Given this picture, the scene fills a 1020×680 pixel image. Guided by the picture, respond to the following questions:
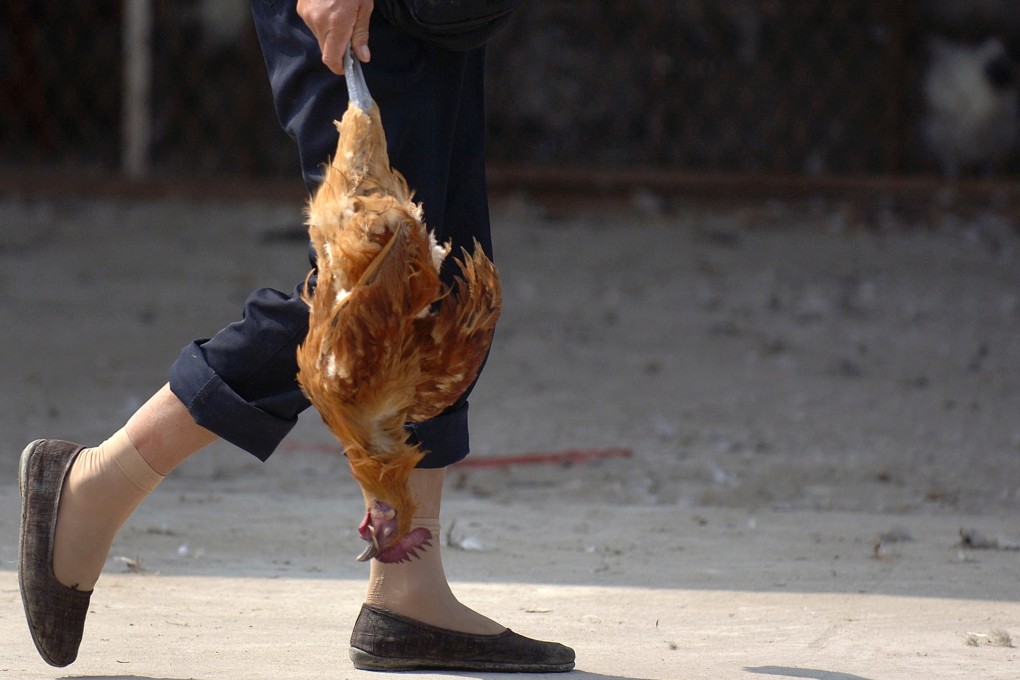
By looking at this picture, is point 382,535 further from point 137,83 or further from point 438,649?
point 137,83

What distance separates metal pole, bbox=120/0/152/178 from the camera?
670 centimetres

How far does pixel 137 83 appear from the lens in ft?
22.0

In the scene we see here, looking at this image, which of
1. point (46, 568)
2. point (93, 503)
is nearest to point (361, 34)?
point (93, 503)

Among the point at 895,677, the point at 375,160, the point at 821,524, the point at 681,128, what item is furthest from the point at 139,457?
the point at 681,128

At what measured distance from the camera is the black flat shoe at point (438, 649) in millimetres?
2078

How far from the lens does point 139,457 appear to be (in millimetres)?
2029

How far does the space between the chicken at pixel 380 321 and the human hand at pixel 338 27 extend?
3 centimetres

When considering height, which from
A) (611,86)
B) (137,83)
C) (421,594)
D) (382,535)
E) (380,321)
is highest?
(611,86)

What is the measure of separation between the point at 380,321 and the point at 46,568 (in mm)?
718

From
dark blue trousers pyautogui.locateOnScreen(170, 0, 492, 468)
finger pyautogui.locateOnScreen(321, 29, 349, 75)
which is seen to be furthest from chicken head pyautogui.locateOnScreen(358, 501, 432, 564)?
finger pyautogui.locateOnScreen(321, 29, 349, 75)

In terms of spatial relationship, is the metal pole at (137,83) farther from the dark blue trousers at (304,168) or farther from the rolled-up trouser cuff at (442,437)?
the rolled-up trouser cuff at (442,437)

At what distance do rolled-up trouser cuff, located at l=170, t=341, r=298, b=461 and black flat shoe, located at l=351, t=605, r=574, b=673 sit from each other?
1.11 feet

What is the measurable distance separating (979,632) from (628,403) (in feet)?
6.99

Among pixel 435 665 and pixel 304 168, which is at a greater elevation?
pixel 304 168
